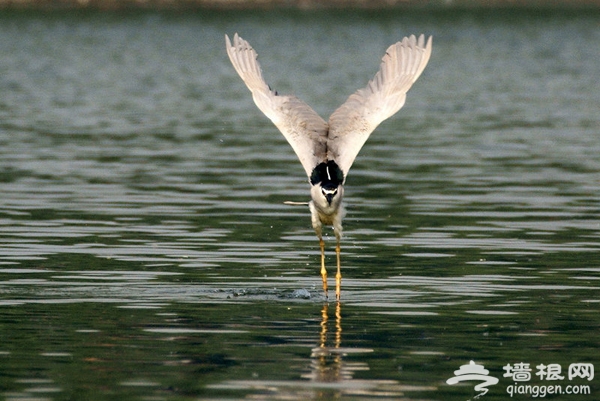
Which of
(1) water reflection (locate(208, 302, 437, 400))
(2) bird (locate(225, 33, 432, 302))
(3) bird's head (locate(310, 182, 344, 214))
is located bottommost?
(1) water reflection (locate(208, 302, 437, 400))

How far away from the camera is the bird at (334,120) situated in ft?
52.8

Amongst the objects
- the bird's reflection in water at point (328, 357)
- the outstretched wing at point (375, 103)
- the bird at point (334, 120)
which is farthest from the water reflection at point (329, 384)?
the outstretched wing at point (375, 103)

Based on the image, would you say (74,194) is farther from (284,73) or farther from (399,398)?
(284,73)

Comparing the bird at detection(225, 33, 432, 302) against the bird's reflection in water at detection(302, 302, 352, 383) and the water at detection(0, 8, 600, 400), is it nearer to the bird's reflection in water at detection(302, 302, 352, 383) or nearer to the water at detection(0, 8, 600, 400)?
the water at detection(0, 8, 600, 400)

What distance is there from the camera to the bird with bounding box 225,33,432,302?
52.8 ft

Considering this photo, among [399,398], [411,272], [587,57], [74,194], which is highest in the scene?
[587,57]

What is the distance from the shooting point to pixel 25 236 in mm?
21109

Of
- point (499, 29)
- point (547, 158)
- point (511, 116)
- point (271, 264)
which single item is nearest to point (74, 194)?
point (271, 264)

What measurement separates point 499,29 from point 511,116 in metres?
72.0

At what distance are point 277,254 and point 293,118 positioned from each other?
379cm

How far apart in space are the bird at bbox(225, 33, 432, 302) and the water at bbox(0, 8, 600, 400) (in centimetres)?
119

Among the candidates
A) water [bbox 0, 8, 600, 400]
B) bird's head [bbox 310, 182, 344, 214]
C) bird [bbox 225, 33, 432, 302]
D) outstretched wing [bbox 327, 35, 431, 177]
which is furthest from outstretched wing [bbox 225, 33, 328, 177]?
water [bbox 0, 8, 600, 400]

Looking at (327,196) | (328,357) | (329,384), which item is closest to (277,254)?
(327,196)

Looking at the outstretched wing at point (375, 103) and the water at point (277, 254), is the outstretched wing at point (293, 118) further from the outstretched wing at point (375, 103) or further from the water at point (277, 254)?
the water at point (277, 254)
